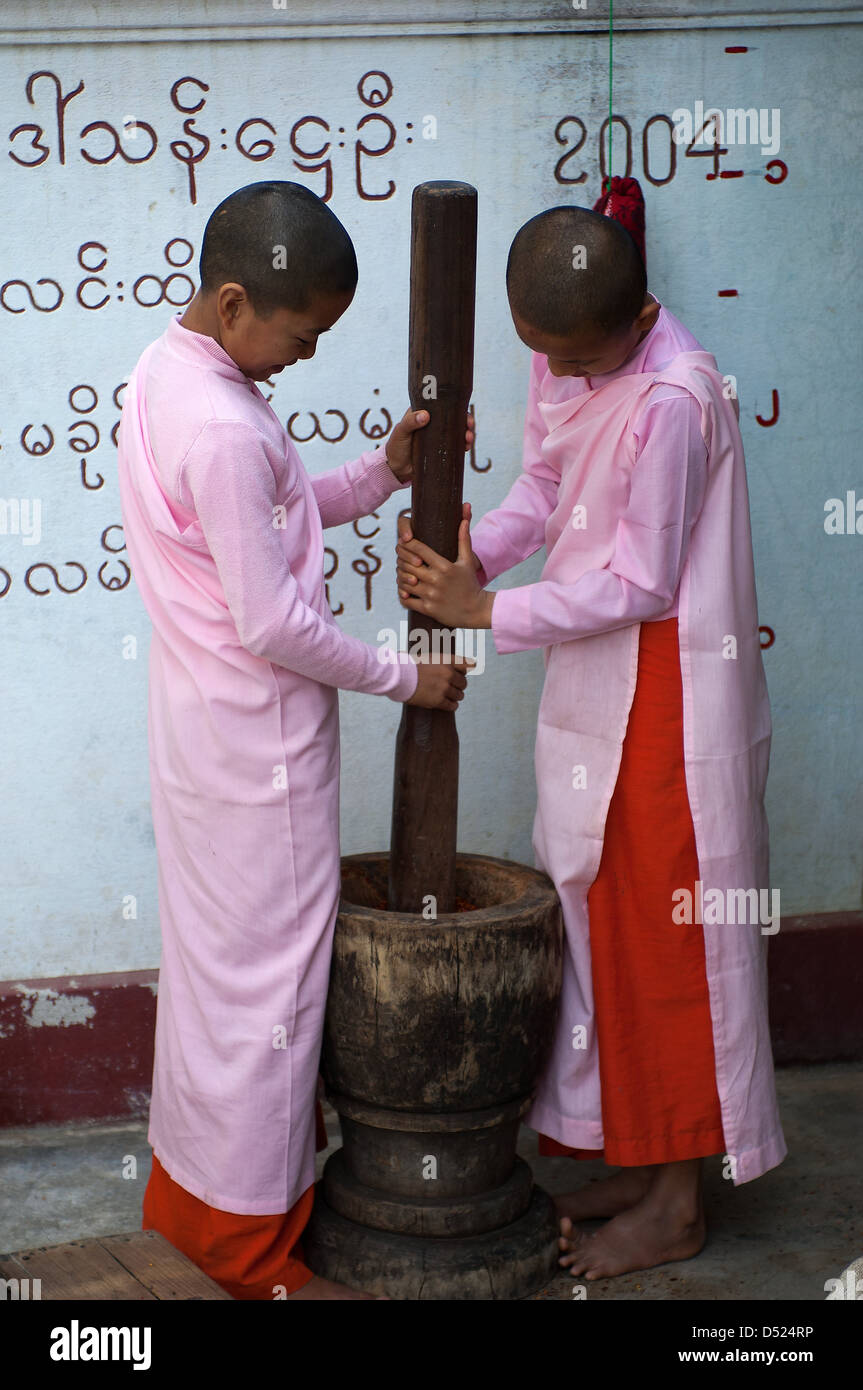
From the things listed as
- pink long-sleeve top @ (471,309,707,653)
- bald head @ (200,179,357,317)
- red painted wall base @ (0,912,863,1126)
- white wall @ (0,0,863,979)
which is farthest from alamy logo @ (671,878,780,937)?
red painted wall base @ (0,912,863,1126)

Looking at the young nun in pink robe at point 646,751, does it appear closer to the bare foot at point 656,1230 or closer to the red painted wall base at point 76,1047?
the bare foot at point 656,1230

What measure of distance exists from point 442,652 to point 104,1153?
1520 mm

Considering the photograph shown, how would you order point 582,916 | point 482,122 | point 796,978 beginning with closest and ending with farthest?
1. point 582,916
2. point 482,122
3. point 796,978

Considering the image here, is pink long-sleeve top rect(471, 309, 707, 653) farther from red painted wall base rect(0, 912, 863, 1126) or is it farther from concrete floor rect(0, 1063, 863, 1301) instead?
red painted wall base rect(0, 912, 863, 1126)

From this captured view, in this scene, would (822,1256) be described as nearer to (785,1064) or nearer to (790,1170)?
(790,1170)

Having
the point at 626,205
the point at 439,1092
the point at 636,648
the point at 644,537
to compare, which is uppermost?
the point at 626,205

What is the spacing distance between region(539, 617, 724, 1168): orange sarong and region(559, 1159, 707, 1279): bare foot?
0.43 ft

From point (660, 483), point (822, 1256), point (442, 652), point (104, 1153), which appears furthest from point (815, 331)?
point (104, 1153)

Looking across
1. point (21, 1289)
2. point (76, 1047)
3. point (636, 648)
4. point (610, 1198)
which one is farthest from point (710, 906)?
point (76, 1047)

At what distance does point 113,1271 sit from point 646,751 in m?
1.26

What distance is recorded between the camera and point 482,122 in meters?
3.34

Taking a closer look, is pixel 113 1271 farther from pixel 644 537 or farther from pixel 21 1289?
pixel 644 537

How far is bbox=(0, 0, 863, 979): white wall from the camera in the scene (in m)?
3.26

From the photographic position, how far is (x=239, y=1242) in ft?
8.96
